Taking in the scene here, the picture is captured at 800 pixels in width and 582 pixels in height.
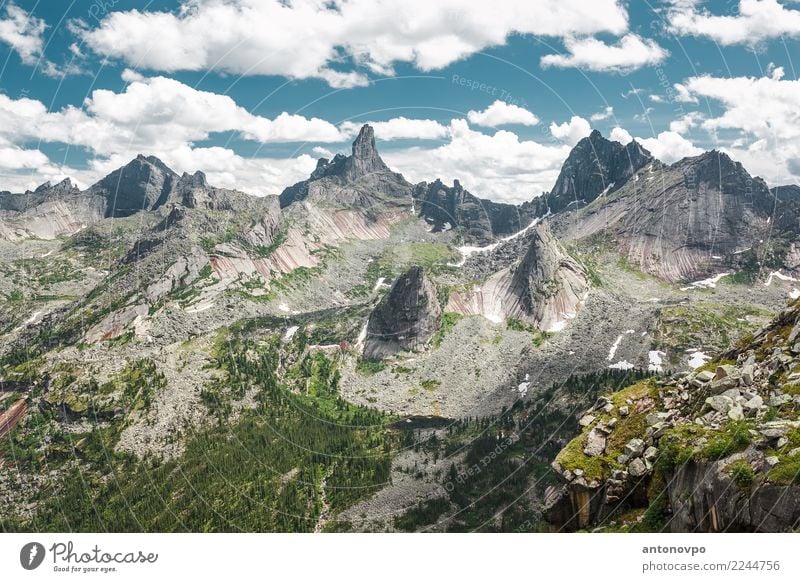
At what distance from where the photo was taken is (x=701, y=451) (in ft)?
61.3

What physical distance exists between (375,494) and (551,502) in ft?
342

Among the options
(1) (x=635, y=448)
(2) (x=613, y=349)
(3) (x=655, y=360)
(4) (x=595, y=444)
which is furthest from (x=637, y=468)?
(2) (x=613, y=349)

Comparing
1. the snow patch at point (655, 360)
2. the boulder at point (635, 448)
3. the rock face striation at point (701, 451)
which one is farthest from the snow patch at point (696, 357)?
the boulder at point (635, 448)

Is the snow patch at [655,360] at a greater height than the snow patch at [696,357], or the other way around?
the snow patch at [696,357]

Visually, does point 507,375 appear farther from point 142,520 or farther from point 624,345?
point 142,520

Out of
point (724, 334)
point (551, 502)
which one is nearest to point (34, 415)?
point (551, 502)

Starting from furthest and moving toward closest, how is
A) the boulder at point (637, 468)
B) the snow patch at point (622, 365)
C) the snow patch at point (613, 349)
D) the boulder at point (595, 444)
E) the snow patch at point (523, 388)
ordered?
the snow patch at point (613, 349), the snow patch at point (523, 388), the snow patch at point (622, 365), the boulder at point (595, 444), the boulder at point (637, 468)

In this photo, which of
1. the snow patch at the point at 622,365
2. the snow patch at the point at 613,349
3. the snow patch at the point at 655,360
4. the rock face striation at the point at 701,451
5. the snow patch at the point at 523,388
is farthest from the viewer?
the snow patch at the point at 613,349

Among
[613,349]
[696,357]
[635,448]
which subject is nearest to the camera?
[635,448]

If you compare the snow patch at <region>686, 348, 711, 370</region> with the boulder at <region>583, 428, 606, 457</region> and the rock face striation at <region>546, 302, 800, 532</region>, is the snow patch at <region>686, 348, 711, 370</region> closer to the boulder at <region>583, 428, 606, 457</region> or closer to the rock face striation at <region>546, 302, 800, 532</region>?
the rock face striation at <region>546, 302, 800, 532</region>

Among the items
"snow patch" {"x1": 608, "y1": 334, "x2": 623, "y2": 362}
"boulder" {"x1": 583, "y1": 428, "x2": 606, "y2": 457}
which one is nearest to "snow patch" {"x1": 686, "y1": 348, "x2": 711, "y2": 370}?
"snow patch" {"x1": 608, "y1": 334, "x2": 623, "y2": 362}

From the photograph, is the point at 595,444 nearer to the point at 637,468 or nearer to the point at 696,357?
the point at 637,468

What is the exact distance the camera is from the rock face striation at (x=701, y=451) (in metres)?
16.8

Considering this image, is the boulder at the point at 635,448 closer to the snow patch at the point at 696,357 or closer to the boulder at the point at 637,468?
the boulder at the point at 637,468
